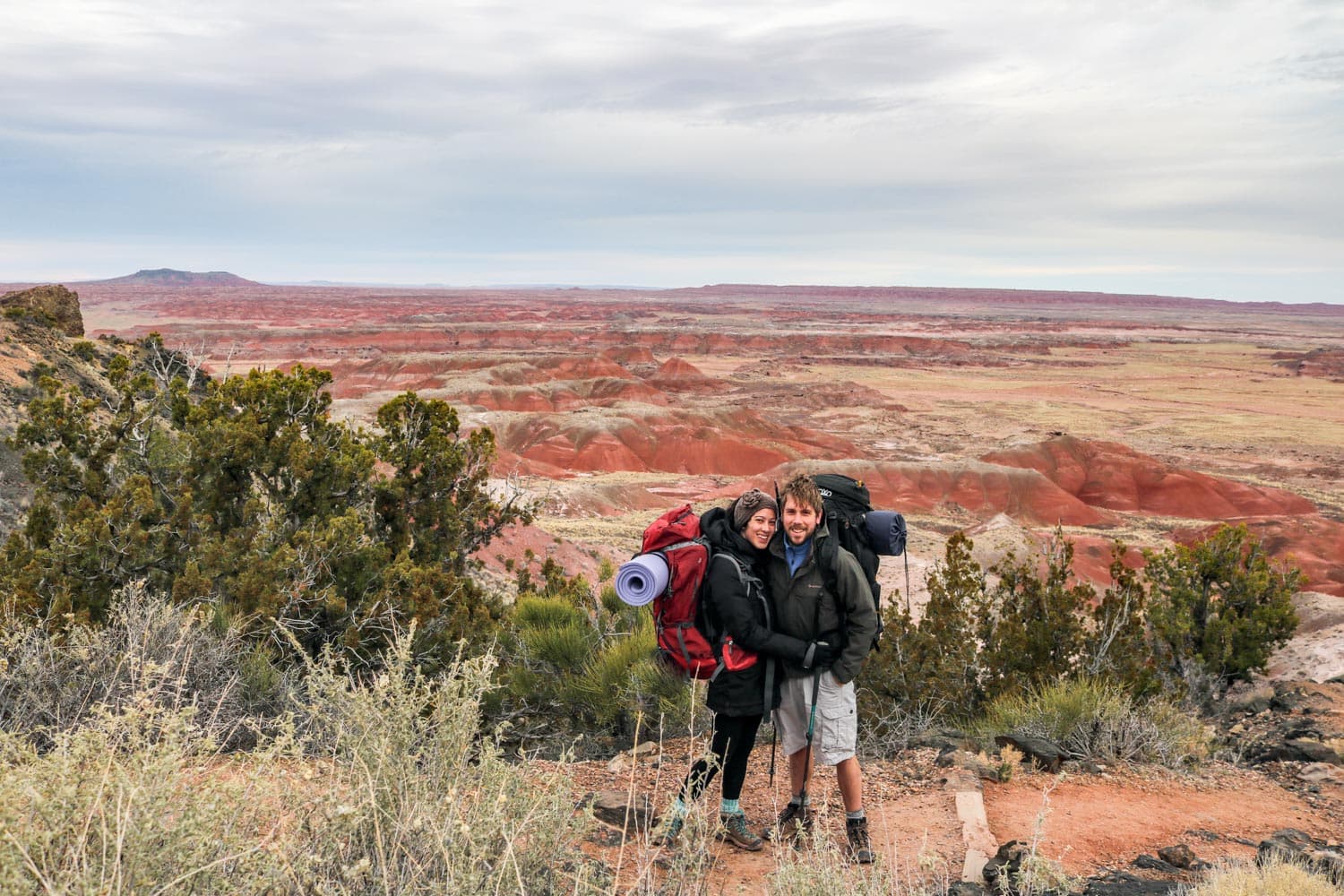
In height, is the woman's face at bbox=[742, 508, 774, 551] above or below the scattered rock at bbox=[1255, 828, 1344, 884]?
above

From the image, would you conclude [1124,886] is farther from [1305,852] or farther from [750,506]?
[750,506]

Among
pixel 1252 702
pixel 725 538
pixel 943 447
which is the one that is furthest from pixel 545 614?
pixel 943 447

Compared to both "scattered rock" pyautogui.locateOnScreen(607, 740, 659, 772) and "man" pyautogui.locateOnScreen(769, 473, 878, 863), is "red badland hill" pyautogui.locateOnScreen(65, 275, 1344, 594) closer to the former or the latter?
"scattered rock" pyautogui.locateOnScreen(607, 740, 659, 772)

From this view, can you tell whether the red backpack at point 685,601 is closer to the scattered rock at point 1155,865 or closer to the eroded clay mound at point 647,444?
the scattered rock at point 1155,865

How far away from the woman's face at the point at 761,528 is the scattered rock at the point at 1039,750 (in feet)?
8.13

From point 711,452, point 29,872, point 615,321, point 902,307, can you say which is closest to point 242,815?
point 29,872

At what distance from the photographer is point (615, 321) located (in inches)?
4808

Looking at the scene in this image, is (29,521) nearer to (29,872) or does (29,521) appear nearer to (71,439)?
(71,439)

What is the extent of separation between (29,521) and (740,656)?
4.87 m

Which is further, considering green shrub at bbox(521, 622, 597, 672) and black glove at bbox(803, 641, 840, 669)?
green shrub at bbox(521, 622, 597, 672)

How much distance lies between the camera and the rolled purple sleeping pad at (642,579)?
3.37 meters

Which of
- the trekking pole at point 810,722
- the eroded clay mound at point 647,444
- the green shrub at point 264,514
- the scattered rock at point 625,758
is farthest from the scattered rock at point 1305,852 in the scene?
the eroded clay mound at point 647,444

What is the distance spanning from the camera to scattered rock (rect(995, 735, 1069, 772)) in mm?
4938

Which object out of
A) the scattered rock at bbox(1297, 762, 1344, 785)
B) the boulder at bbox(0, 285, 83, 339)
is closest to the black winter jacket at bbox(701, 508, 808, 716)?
the scattered rock at bbox(1297, 762, 1344, 785)
